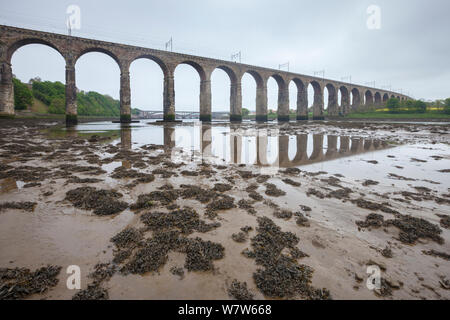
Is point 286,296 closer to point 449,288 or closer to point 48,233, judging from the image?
point 449,288

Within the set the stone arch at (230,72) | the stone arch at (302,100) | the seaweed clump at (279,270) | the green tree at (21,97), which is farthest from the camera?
the green tree at (21,97)

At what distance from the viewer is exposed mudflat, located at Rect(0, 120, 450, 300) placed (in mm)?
1736

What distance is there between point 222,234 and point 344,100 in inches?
2703

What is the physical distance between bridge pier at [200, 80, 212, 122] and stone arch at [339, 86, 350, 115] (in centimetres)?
4222

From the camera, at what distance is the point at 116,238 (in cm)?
238

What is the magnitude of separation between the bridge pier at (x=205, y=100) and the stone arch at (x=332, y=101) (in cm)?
3651

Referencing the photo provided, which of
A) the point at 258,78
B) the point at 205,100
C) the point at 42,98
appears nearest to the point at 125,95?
the point at 205,100

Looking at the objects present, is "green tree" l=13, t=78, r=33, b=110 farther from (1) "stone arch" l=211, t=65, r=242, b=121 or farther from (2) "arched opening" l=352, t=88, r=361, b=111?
(2) "arched opening" l=352, t=88, r=361, b=111

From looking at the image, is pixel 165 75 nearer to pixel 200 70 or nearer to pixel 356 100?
pixel 200 70

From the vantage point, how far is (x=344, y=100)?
59.1 m

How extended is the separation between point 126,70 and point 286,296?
31.8m

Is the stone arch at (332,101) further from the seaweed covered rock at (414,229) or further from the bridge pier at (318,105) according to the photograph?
the seaweed covered rock at (414,229)

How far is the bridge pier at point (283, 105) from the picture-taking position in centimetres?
4369

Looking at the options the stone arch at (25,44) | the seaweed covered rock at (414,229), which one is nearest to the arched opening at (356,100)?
the stone arch at (25,44)
